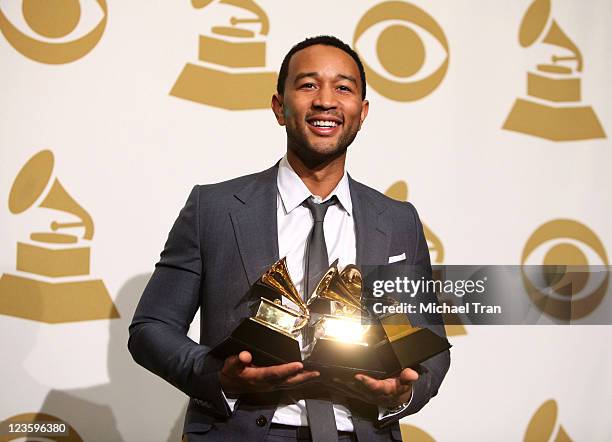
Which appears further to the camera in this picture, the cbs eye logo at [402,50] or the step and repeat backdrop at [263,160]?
the cbs eye logo at [402,50]

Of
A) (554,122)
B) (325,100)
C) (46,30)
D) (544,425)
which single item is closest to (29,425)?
(46,30)

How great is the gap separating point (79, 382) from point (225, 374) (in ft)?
4.32

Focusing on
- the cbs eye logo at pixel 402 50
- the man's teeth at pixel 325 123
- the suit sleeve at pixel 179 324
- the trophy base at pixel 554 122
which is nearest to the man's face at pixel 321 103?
the man's teeth at pixel 325 123

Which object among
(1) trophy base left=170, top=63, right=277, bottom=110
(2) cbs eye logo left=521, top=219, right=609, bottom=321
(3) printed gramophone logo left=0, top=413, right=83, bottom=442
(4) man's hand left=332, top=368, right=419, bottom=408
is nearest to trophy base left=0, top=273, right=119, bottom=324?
(3) printed gramophone logo left=0, top=413, right=83, bottom=442

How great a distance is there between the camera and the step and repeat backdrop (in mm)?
2564

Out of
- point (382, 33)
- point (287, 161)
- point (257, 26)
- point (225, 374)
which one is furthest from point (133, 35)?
point (225, 374)

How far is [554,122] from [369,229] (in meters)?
1.39

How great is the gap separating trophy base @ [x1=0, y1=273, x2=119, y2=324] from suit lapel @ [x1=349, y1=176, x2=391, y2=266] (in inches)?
47.0

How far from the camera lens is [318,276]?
1.62m

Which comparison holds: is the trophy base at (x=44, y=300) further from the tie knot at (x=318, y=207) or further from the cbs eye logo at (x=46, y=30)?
the tie knot at (x=318, y=207)

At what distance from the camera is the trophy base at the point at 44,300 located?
2551mm

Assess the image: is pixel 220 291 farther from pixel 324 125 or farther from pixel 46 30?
pixel 46 30

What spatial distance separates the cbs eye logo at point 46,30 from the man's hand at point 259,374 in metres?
1.64

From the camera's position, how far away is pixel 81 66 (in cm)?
262
